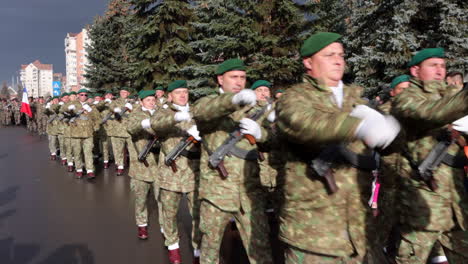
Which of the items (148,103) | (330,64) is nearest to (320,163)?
(330,64)

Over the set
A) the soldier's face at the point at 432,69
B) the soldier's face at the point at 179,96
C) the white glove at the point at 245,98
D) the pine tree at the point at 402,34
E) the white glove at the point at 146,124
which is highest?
the pine tree at the point at 402,34

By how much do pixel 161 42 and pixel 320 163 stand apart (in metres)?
17.1

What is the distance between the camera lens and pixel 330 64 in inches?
84.6

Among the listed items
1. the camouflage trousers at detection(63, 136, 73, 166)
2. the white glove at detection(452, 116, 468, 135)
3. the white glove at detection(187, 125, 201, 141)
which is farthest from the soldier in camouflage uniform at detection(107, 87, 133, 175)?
the white glove at detection(452, 116, 468, 135)

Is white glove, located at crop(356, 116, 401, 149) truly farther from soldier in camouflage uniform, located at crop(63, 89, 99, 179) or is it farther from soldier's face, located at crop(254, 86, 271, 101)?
soldier in camouflage uniform, located at crop(63, 89, 99, 179)

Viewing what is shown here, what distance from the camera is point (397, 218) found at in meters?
3.33

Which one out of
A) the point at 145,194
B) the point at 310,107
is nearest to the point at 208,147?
the point at 310,107

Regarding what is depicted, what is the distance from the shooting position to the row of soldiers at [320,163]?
2.00m

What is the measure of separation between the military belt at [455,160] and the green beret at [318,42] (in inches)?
64.8

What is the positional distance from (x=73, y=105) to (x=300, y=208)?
904 cm

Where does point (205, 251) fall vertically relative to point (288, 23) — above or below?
below

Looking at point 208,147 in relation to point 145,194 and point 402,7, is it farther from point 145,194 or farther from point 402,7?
point 402,7

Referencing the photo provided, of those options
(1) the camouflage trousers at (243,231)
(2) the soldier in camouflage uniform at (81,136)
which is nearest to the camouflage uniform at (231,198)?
(1) the camouflage trousers at (243,231)

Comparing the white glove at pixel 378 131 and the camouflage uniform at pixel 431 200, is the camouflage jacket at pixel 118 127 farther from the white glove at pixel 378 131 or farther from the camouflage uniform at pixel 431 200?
the white glove at pixel 378 131
